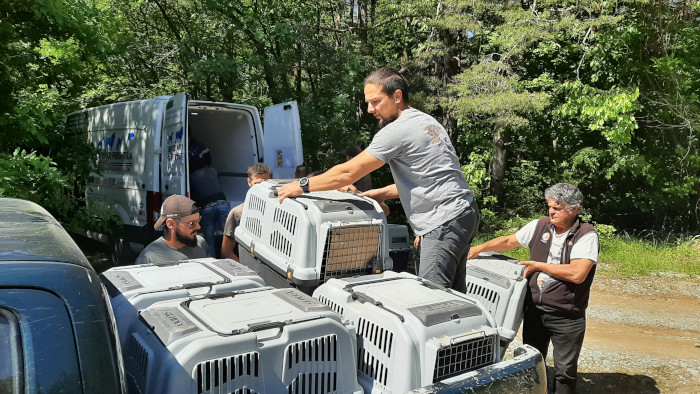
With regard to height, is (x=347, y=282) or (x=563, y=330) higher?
(x=347, y=282)

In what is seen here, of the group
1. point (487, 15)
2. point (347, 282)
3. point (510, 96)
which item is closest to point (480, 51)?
point (487, 15)

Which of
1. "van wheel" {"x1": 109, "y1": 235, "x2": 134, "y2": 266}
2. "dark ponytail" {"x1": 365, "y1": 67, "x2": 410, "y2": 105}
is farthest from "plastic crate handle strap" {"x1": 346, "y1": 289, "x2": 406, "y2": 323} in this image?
"van wheel" {"x1": 109, "y1": 235, "x2": 134, "y2": 266}

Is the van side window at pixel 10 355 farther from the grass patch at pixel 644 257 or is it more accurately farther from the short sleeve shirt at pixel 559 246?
the grass patch at pixel 644 257

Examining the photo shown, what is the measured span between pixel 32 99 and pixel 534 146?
1154cm

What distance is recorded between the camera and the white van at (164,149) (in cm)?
589

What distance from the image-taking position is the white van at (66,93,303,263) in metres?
5.89

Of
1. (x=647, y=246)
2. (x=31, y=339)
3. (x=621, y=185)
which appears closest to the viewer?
(x=31, y=339)

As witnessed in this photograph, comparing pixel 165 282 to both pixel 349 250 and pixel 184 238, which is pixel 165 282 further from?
pixel 184 238

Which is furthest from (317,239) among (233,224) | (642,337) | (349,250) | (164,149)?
(642,337)

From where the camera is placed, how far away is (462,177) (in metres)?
2.89

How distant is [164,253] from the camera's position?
3348mm

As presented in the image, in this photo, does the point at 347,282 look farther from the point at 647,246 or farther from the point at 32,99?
the point at 647,246

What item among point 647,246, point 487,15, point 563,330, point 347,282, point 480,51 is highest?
point 487,15

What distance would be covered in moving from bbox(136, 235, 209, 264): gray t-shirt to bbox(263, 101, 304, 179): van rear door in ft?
A: 10.5
